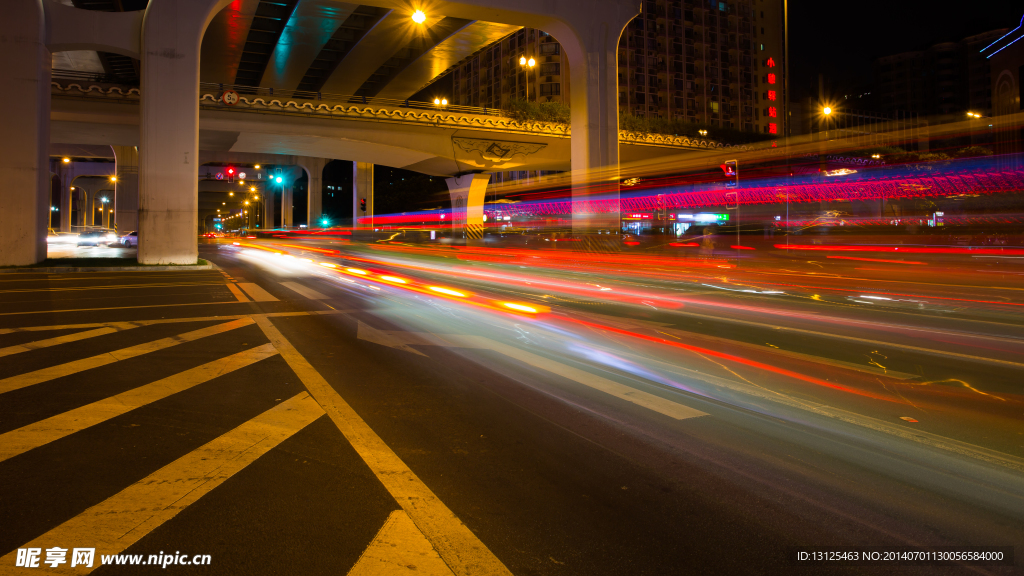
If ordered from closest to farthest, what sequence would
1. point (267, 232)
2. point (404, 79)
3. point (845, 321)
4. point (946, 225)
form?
point (845, 321), point (946, 225), point (404, 79), point (267, 232)

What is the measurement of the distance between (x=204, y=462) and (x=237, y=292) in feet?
42.9

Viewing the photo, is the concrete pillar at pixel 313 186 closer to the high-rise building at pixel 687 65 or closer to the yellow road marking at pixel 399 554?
the high-rise building at pixel 687 65

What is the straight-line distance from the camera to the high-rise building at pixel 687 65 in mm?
97688

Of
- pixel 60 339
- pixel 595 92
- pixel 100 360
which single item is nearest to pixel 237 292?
pixel 60 339

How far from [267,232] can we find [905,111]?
142 meters

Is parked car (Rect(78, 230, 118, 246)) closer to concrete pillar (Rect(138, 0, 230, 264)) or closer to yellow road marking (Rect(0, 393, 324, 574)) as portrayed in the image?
concrete pillar (Rect(138, 0, 230, 264))

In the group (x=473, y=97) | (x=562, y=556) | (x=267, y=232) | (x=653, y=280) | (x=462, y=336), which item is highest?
(x=473, y=97)

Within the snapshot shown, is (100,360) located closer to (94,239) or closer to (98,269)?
(98,269)

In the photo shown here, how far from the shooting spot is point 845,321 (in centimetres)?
1062

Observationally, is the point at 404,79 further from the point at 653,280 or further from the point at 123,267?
the point at 653,280

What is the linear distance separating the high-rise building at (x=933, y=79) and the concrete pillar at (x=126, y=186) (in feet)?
448

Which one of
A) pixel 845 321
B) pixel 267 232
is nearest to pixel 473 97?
pixel 267 232

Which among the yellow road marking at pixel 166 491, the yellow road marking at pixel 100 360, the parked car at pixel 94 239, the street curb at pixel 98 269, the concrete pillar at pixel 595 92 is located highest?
the concrete pillar at pixel 595 92

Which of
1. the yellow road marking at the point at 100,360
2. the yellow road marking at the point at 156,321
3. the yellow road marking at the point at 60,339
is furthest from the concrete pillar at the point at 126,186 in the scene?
the yellow road marking at the point at 100,360
